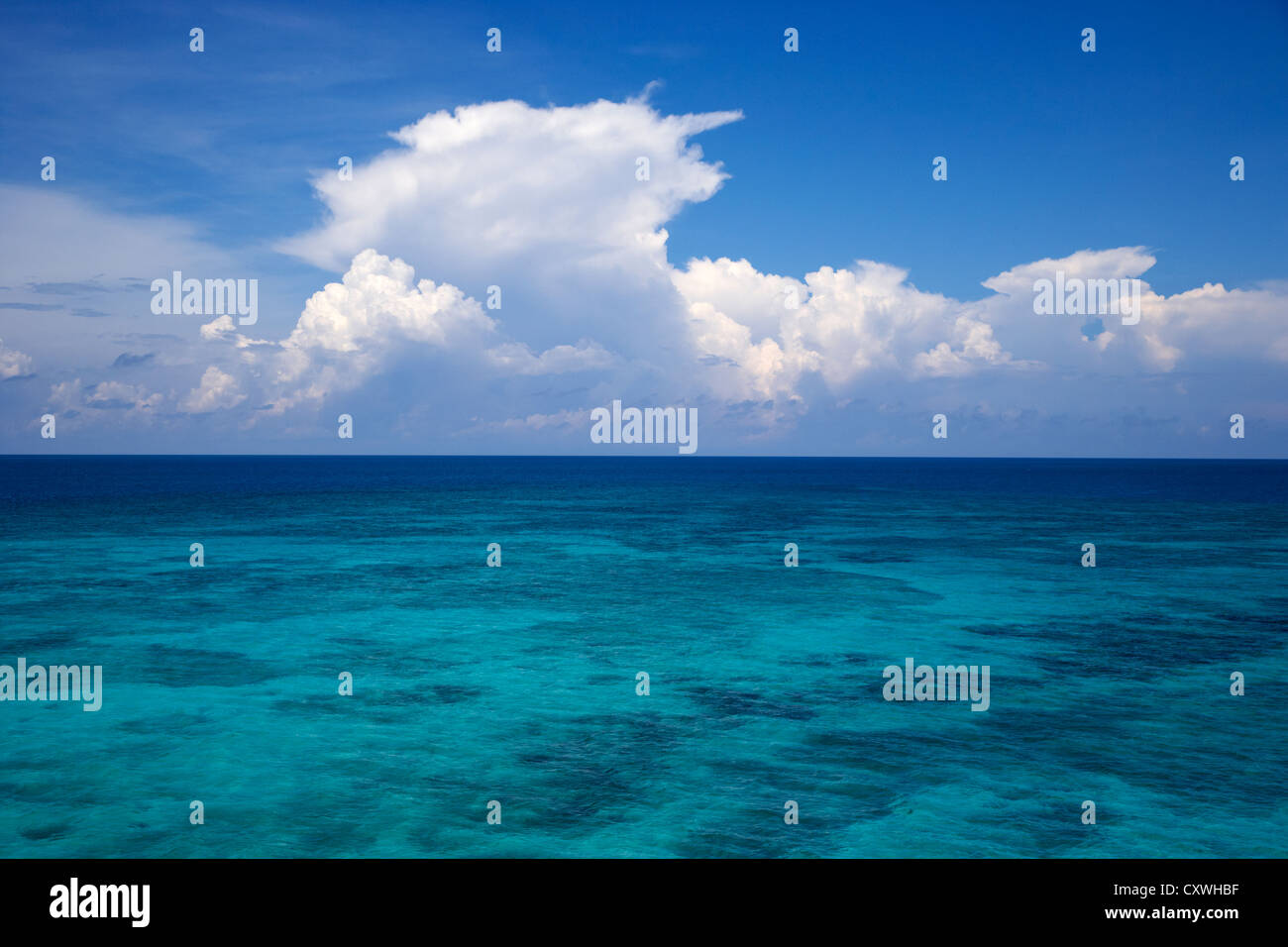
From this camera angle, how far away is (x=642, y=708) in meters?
17.7

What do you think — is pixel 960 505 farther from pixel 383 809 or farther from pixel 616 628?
pixel 383 809

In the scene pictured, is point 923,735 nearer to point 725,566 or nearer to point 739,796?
point 739,796

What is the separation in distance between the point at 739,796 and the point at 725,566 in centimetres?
2691

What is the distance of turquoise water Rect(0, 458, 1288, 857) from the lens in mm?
12094

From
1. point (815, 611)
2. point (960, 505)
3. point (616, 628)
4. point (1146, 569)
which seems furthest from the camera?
point (960, 505)

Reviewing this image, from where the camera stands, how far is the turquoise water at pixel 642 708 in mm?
12094

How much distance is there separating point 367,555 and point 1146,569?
38.1 m

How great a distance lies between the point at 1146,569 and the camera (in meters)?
37.4
